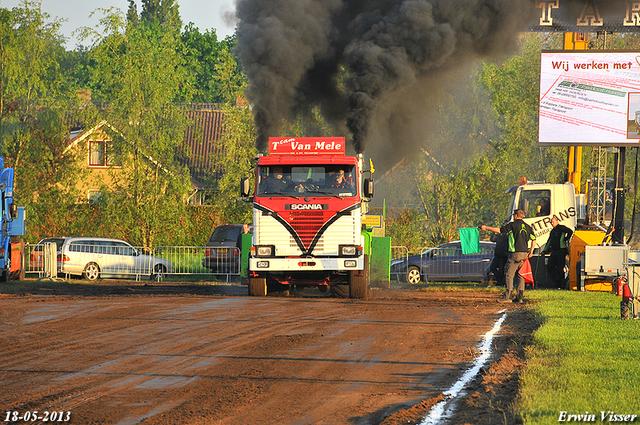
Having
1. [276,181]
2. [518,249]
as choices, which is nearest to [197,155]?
[276,181]

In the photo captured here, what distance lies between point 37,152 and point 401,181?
1482 cm

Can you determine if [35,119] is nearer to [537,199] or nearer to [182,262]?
[182,262]

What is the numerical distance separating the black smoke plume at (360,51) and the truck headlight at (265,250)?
576 centimetres

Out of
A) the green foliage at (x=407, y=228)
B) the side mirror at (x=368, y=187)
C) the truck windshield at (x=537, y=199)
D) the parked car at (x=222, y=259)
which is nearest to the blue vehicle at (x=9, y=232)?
the parked car at (x=222, y=259)

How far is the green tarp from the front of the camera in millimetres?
22266

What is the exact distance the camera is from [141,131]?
29656mm

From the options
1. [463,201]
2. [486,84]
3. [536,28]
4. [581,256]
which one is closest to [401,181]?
[463,201]

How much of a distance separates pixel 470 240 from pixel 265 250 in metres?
8.40

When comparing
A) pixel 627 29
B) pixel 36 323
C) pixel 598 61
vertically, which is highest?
pixel 627 29

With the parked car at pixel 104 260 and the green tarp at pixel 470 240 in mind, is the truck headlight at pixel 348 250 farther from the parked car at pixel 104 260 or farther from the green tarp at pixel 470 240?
the parked car at pixel 104 260

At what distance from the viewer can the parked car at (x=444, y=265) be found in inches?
944

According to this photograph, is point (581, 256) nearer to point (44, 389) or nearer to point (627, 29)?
point (627, 29)

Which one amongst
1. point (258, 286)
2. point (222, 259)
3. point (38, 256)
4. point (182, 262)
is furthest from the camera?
point (182, 262)

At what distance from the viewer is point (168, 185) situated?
97.8 feet
